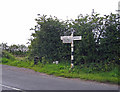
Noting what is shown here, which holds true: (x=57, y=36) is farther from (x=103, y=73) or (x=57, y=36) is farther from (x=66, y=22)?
(x=103, y=73)

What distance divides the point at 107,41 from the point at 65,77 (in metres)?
3.77

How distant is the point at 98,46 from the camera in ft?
36.0

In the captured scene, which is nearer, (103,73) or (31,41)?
(103,73)

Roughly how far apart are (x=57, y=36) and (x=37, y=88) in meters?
6.85

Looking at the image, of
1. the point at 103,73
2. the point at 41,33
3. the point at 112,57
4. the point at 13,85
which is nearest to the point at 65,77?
the point at 103,73

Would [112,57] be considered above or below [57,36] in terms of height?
below

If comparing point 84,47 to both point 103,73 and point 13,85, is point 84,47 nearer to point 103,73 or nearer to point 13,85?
point 103,73

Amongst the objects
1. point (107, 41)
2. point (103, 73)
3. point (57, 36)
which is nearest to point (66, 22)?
point (57, 36)

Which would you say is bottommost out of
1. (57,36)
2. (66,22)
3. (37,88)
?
(37,88)

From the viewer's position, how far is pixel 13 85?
7000mm

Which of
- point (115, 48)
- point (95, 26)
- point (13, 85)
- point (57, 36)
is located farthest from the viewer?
point (57, 36)

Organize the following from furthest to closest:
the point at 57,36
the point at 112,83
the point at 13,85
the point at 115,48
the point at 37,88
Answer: the point at 57,36 → the point at 115,48 → the point at 112,83 → the point at 13,85 → the point at 37,88

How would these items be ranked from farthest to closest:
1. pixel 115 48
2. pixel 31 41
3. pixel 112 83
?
pixel 31 41 < pixel 115 48 < pixel 112 83

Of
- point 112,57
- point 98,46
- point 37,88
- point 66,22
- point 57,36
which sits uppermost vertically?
point 66,22
